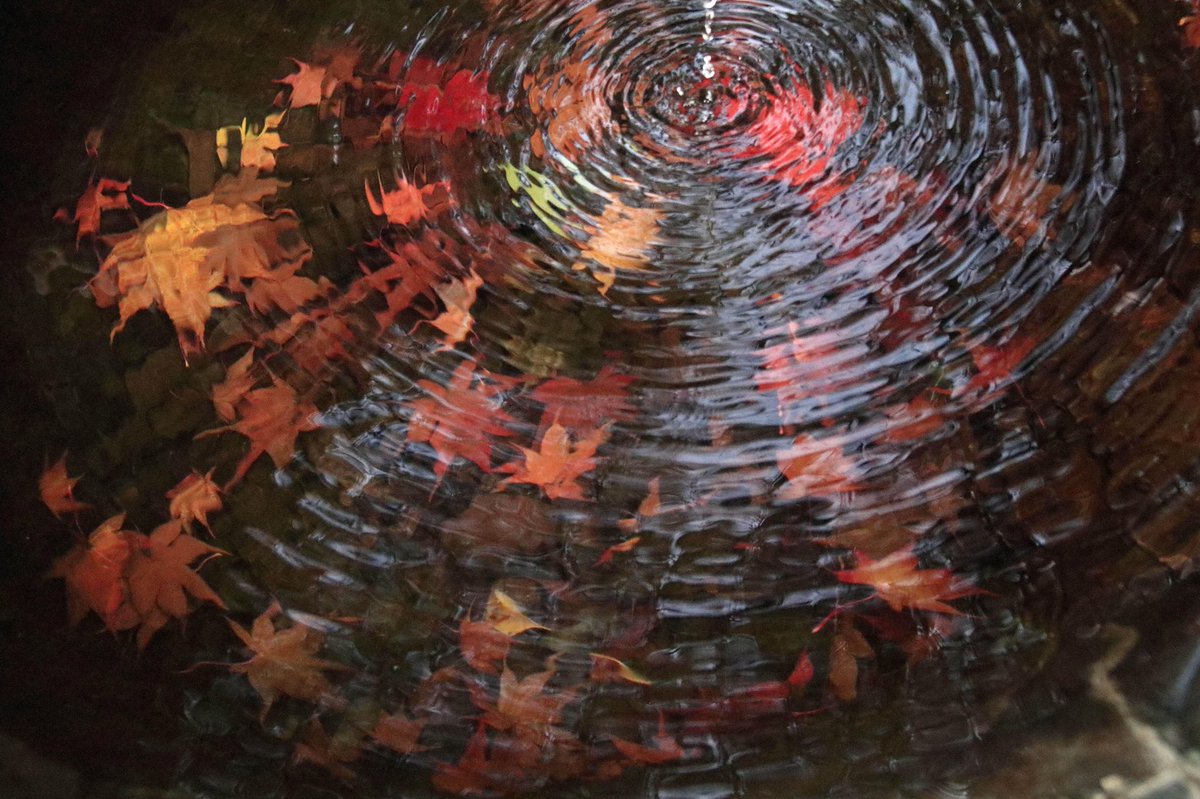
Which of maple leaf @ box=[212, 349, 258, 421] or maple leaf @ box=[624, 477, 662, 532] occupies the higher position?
maple leaf @ box=[212, 349, 258, 421]

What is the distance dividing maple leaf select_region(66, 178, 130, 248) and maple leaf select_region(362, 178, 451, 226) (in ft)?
1.04

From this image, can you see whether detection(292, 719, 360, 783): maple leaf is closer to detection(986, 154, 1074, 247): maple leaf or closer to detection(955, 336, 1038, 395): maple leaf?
detection(955, 336, 1038, 395): maple leaf

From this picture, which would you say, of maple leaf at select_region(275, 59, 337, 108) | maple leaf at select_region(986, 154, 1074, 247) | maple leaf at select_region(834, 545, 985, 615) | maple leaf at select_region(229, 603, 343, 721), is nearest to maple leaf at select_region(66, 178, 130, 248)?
maple leaf at select_region(275, 59, 337, 108)

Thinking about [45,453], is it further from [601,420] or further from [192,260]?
[601,420]

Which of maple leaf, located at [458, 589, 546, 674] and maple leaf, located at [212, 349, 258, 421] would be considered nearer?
maple leaf, located at [458, 589, 546, 674]

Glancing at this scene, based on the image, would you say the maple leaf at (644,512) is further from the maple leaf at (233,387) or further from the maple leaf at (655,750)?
the maple leaf at (233,387)

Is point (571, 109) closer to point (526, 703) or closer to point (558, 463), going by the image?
point (558, 463)

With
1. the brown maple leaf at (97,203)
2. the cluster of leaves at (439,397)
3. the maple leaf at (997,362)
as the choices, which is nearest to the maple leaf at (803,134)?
the cluster of leaves at (439,397)

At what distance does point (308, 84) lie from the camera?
138 cm

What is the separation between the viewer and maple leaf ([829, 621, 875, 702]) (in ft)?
3.20

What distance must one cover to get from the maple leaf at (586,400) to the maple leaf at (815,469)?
21 centimetres

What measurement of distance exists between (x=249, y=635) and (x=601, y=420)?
50 cm

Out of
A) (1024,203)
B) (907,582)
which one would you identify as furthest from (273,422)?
(1024,203)

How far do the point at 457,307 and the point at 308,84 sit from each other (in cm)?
44
